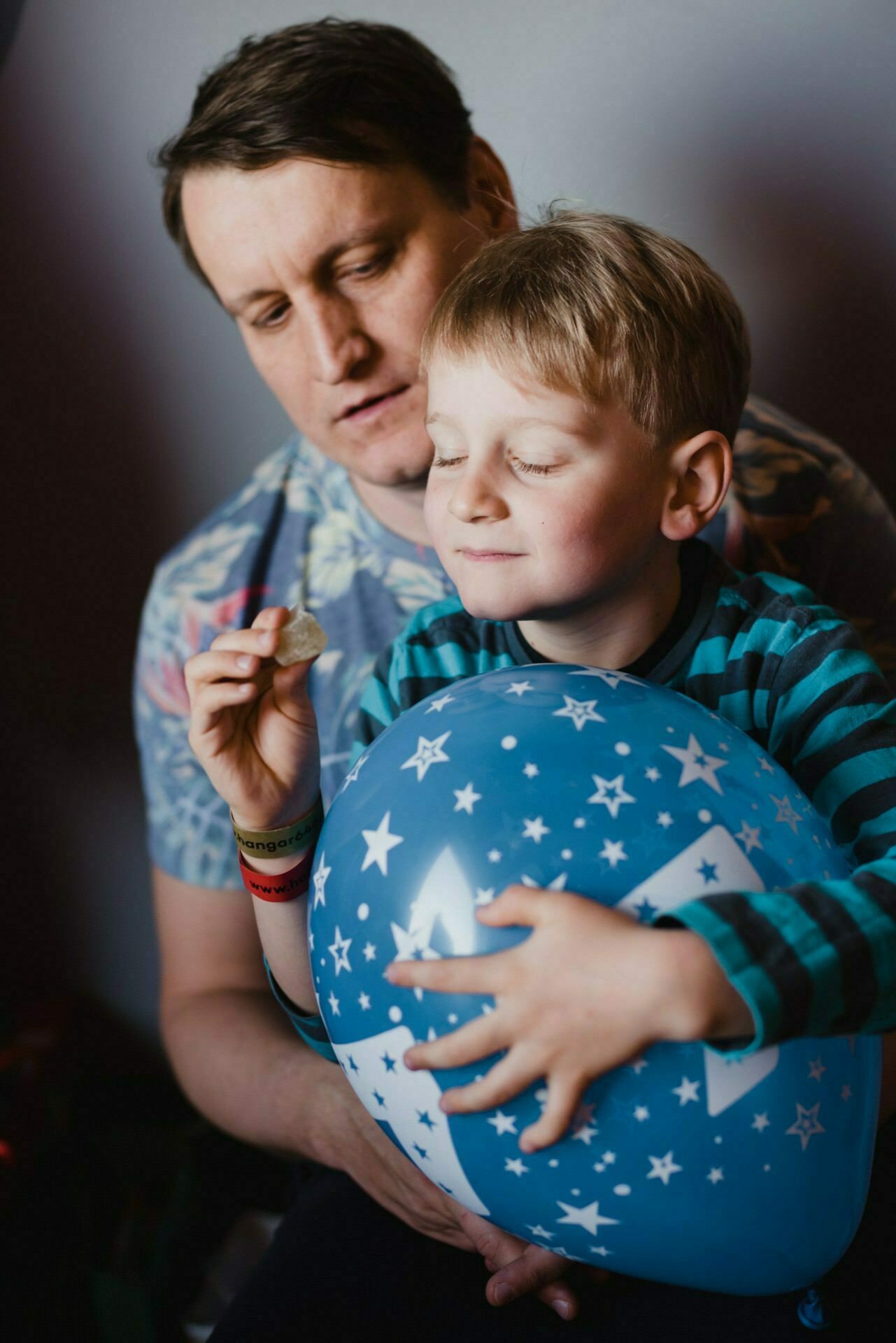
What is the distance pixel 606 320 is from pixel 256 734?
0.43m

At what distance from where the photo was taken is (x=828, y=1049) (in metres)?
0.70

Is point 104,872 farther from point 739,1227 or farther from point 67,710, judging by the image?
point 739,1227

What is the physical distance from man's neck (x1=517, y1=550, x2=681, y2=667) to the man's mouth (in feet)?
1.01

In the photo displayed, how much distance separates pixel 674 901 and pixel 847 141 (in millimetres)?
1072

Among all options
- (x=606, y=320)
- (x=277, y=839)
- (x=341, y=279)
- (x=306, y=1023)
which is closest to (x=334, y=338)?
(x=341, y=279)

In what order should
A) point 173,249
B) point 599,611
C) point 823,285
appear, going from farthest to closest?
1. point 173,249
2. point 823,285
3. point 599,611

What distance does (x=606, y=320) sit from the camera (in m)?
0.82

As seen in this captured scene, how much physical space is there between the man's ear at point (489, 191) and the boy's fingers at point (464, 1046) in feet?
2.86

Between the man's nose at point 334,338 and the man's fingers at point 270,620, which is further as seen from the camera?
the man's nose at point 334,338

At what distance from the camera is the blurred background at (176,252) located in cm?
130

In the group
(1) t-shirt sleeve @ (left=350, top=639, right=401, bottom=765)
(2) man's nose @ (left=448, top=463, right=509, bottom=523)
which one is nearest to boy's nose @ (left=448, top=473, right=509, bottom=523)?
(2) man's nose @ (left=448, top=463, right=509, bottom=523)

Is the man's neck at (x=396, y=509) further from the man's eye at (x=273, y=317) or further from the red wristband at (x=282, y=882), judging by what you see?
the red wristband at (x=282, y=882)

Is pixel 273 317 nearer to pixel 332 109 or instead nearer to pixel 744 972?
pixel 332 109

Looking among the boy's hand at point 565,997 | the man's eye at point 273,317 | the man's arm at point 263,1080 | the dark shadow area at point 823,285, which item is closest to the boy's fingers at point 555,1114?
the boy's hand at point 565,997
